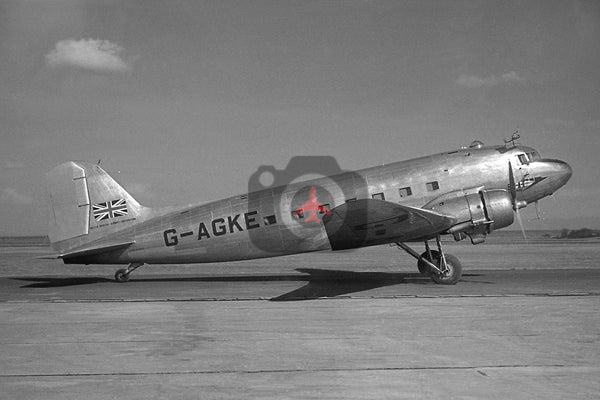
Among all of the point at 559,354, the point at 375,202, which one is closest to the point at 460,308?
the point at 375,202

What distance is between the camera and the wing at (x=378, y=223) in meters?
14.2

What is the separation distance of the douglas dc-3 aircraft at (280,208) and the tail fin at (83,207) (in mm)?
34

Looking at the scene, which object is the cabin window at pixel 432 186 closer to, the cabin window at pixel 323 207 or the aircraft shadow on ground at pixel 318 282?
the aircraft shadow on ground at pixel 318 282

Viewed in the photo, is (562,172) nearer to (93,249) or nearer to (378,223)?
(378,223)

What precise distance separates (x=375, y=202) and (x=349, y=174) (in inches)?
178

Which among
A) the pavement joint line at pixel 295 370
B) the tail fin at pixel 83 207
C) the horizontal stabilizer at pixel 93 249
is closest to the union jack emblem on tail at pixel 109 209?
the tail fin at pixel 83 207

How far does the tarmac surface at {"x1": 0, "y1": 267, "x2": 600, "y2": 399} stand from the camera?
6203 millimetres

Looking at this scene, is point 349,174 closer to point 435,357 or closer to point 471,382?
point 435,357

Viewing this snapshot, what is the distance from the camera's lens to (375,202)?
13914mm

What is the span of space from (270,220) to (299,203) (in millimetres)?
1199

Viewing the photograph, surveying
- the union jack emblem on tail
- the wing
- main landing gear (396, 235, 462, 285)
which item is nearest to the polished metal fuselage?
the union jack emblem on tail

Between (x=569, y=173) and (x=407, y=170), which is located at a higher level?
(x=407, y=170)

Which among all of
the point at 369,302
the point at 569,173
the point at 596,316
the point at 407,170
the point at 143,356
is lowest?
the point at 596,316

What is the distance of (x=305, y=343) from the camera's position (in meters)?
8.70
